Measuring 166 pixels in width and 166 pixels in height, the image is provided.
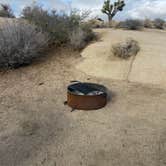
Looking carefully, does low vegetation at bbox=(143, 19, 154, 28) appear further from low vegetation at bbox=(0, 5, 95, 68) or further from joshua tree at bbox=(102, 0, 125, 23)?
low vegetation at bbox=(0, 5, 95, 68)

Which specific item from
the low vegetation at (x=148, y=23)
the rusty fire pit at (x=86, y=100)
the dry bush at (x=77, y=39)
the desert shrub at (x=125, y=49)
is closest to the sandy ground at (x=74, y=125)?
the rusty fire pit at (x=86, y=100)

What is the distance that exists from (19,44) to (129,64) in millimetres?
4064

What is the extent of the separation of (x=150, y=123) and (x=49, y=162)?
112 inches

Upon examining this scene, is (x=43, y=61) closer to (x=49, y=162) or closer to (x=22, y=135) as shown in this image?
(x=22, y=135)

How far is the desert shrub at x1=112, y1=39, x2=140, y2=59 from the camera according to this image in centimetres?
1202

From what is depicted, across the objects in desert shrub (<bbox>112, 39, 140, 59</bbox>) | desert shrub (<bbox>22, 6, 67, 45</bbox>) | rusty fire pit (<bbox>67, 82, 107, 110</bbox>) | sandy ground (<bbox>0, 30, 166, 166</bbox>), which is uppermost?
desert shrub (<bbox>22, 6, 67, 45</bbox>)

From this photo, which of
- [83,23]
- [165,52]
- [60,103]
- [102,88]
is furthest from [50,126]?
[83,23]

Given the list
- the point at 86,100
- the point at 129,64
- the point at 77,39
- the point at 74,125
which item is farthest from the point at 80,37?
the point at 74,125

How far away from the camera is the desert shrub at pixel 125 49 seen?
12.0 m

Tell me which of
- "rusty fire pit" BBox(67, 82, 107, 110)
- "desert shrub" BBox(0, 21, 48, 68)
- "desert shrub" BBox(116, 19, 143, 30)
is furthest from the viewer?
"desert shrub" BBox(116, 19, 143, 30)

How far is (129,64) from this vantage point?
454 inches

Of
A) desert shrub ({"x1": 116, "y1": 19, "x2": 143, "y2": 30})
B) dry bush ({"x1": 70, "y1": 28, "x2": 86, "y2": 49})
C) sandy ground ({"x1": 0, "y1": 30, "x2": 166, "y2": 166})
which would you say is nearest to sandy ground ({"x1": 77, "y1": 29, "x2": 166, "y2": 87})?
dry bush ({"x1": 70, "y1": 28, "x2": 86, "y2": 49})

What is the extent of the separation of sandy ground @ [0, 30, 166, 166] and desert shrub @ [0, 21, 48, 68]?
0.63 metres

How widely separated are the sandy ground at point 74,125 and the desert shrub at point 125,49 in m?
1.72
